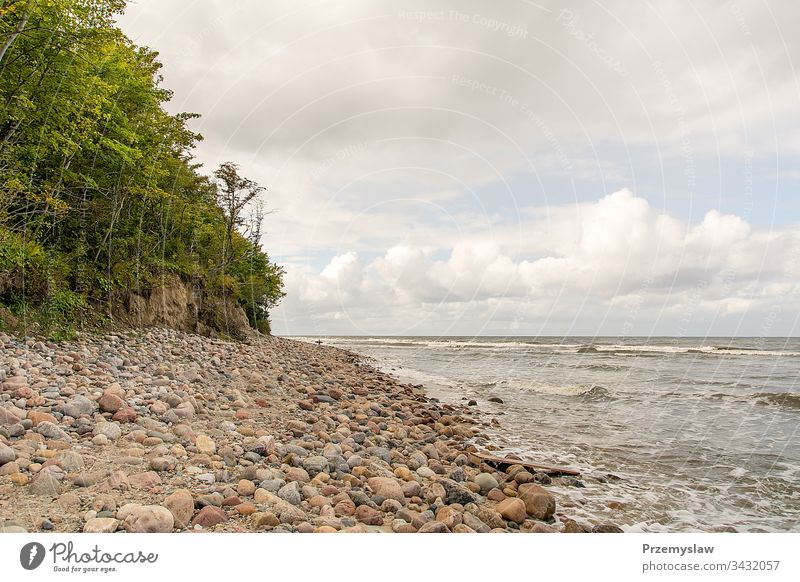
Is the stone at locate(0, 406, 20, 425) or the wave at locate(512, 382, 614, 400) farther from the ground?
the stone at locate(0, 406, 20, 425)

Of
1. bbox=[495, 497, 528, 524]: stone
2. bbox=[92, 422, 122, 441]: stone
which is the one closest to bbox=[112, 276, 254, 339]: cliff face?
bbox=[92, 422, 122, 441]: stone

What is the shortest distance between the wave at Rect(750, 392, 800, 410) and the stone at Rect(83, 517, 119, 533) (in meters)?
20.2

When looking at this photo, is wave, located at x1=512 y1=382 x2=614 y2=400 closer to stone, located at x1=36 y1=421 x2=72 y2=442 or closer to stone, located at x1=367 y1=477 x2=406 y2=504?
stone, located at x1=367 y1=477 x2=406 y2=504

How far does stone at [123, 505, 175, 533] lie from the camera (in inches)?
146

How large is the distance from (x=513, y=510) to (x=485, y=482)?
3.83 feet

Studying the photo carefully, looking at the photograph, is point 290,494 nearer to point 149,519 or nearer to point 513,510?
point 149,519

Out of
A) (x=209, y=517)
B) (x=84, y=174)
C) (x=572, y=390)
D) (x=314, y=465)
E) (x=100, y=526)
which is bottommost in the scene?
(x=572, y=390)

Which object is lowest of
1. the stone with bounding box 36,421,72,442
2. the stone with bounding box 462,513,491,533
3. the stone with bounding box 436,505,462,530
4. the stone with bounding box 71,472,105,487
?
the stone with bounding box 462,513,491,533

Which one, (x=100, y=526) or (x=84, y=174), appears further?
(x=84, y=174)

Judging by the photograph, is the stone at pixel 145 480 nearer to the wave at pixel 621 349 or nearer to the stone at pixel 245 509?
the stone at pixel 245 509

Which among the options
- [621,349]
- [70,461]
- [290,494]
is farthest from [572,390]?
[621,349]

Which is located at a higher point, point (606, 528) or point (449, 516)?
point (449, 516)

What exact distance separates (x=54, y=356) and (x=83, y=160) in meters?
9.45

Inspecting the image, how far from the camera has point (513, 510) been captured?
18.6 ft
